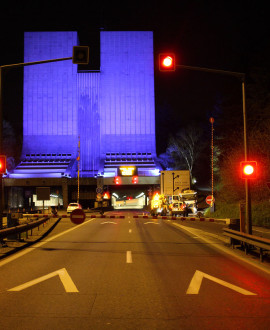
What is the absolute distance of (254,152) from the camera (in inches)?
1431

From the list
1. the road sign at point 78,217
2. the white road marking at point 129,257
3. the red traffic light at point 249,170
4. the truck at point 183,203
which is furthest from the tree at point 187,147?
the white road marking at point 129,257

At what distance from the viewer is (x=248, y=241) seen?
12.7 meters

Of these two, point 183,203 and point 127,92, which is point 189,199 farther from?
point 127,92

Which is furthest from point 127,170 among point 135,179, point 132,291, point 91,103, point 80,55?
point 132,291

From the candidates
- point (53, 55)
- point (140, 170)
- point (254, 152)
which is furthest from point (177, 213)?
point (53, 55)

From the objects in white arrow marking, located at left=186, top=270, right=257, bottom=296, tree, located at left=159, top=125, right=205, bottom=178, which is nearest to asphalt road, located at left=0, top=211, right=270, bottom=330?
white arrow marking, located at left=186, top=270, right=257, bottom=296

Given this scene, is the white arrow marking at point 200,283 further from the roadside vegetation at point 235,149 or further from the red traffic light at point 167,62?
the red traffic light at point 167,62

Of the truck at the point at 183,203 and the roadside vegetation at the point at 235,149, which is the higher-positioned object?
the roadside vegetation at the point at 235,149

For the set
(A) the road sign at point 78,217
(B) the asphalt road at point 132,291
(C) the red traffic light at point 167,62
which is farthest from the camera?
(A) the road sign at point 78,217

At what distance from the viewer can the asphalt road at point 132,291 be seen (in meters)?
5.91

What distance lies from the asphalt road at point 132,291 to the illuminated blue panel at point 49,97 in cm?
6742

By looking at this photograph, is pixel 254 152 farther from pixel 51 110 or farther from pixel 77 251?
pixel 51 110

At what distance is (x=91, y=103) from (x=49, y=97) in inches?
340

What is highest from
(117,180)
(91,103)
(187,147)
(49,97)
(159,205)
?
(49,97)
